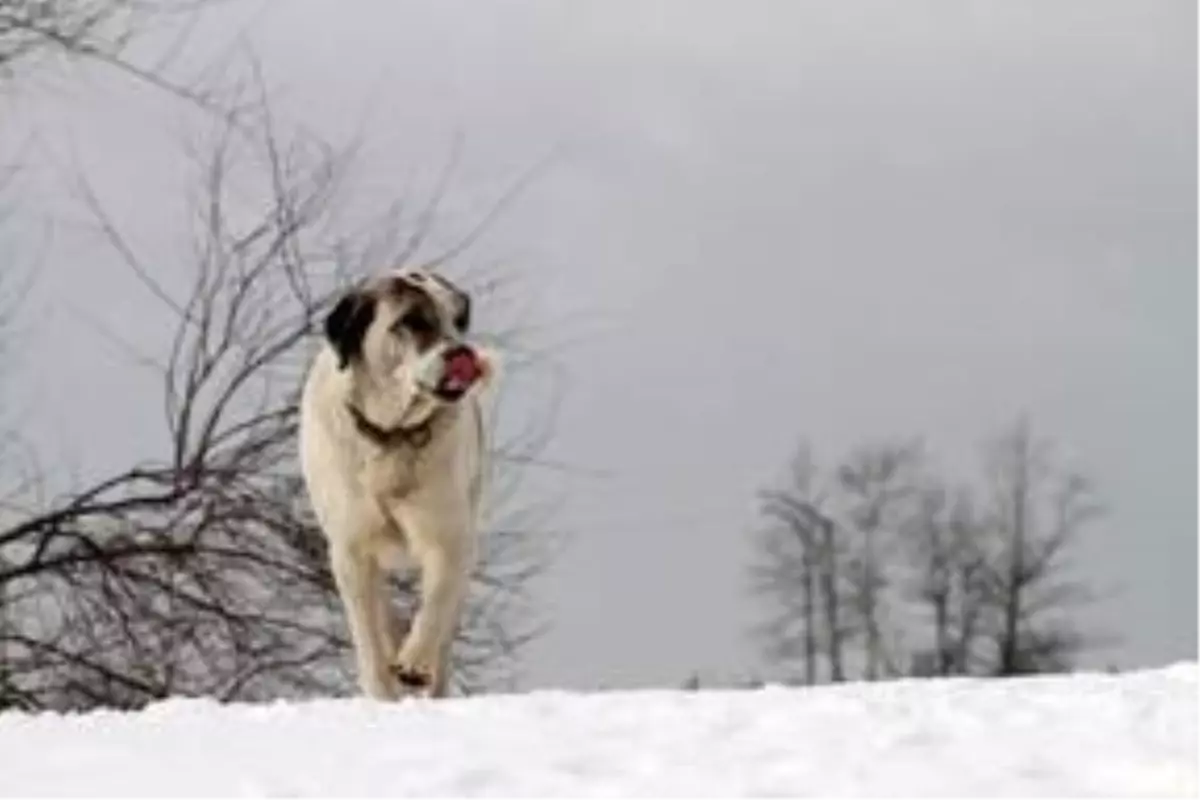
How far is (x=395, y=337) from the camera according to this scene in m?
11.1

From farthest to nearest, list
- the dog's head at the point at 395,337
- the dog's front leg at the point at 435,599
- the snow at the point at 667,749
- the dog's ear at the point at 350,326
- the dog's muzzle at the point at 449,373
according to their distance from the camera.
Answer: the dog's ear at the point at 350,326 < the dog's head at the point at 395,337 < the dog's front leg at the point at 435,599 < the dog's muzzle at the point at 449,373 < the snow at the point at 667,749

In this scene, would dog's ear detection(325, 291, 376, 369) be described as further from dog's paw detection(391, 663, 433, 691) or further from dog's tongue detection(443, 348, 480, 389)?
dog's paw detection(391, 663, 433, 691)

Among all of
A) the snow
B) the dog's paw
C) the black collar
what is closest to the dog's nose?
the black collar

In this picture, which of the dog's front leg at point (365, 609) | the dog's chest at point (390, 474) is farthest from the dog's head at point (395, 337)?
the dog's front leg at point (365, 609)

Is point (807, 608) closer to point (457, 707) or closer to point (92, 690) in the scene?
point (92, 690)

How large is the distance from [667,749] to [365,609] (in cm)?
443

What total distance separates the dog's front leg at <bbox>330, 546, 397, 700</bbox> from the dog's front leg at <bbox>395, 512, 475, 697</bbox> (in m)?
0.10

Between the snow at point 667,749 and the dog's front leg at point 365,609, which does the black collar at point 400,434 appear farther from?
the snow at point 667,749

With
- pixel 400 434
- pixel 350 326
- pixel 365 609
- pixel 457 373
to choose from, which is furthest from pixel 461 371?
pixel 365 609

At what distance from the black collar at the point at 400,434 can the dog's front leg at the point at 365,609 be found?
453 mm

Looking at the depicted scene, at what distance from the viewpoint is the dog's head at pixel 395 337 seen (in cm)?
1098

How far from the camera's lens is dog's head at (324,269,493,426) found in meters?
11.0

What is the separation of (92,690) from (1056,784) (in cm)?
1220

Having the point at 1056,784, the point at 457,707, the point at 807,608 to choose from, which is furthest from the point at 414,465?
the point at 807,608
